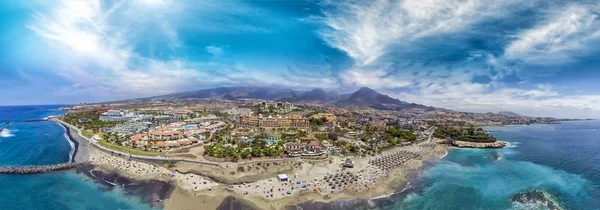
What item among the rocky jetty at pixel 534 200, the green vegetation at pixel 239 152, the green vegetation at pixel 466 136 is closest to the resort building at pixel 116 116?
the green vegetation at pixel 239 152

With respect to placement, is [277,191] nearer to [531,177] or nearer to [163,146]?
[163,146]

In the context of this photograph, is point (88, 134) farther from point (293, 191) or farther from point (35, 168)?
point (293, 191)

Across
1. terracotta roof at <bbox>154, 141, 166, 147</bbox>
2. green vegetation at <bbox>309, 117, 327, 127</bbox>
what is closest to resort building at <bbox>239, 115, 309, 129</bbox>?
green vegetation at <bbox>309, 117, 327, 127</bbox>

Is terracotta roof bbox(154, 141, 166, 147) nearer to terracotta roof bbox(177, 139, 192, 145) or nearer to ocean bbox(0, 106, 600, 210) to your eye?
terracotta roof bbox(177, 139, 192, 145)

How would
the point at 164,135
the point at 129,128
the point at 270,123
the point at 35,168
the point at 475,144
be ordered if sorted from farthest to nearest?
the point at 270,123, the point at 475,144, the point at 129,128, the point at 164,135, the point at 35,168

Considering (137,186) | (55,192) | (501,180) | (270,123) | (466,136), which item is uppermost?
(270,123)

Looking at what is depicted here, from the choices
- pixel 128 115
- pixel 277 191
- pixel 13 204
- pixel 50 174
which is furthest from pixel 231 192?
pixel 128 115

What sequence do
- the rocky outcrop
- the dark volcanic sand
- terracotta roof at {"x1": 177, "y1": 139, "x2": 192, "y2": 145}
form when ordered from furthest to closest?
the rocky outcrop → terracotta roof at {"x1": 177, "y1": 139, "x2": 192, "y2": 145} → the dark volcanic sand

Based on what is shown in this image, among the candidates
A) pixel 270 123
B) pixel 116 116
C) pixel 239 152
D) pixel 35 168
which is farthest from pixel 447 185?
pixel 116 116

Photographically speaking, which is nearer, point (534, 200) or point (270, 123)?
point (534, 200)
